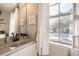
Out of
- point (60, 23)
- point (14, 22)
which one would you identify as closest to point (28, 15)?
point (14, 22)

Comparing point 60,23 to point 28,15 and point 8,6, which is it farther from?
point 8,6

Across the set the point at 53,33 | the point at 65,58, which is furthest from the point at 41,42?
the point at 65,58

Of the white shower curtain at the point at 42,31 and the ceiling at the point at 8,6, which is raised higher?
the ceiling at the point at 8,6

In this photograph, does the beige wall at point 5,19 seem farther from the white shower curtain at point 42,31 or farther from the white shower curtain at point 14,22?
the white shower curtain at point 42,31

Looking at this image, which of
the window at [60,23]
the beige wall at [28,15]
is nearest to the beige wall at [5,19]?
the beige wall at [28,15]

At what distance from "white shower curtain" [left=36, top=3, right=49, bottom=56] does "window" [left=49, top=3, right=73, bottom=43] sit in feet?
0.23

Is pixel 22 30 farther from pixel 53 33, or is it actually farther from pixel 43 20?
pixel 53 33

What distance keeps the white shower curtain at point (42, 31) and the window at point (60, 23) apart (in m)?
0.07

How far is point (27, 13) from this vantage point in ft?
5.12

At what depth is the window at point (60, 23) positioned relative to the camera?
5.24 feet

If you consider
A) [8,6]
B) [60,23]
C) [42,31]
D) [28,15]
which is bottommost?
[42,31]

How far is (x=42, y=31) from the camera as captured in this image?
5.11 ft

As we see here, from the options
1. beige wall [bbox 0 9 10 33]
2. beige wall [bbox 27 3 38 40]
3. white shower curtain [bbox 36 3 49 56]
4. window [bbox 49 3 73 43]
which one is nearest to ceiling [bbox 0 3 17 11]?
beige wall [bbox 0 9 10 33]

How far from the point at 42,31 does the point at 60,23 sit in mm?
289
